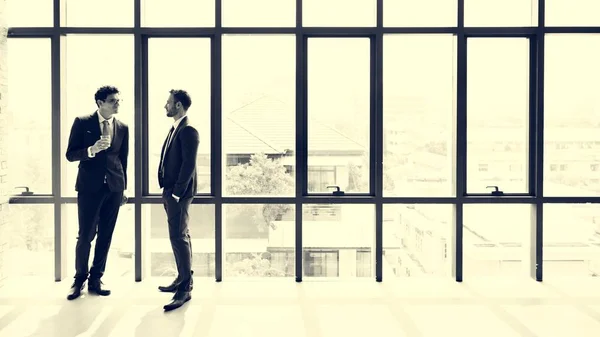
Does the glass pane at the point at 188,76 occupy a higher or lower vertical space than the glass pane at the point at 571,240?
higher

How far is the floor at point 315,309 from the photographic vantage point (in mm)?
2994

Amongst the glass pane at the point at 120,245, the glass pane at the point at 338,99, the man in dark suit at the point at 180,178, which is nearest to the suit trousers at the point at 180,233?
the man in dark suit at the point at 180,178

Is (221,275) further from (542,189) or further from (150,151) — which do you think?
(542,189)

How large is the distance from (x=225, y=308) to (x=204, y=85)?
71.6 inches

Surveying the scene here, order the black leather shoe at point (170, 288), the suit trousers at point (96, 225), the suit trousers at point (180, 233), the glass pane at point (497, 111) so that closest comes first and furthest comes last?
1. the suit trousers at point (180, 233)
2. the suit trousers at point (96, 225)
3. the black leather shoe at point (170, 288)
4. the glass pane at point (497, 111)

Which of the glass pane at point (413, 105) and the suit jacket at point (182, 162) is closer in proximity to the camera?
the suit jacket at point (182, 162)

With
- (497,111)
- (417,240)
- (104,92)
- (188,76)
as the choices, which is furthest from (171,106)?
(497,111)

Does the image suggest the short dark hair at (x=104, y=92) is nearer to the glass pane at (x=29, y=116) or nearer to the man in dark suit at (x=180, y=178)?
the man in dark suit at (x=180, y=178)

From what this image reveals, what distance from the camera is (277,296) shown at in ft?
12.0

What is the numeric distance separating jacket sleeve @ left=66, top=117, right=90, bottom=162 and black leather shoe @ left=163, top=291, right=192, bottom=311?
119 centimetres

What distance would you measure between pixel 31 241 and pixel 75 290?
0.83m
